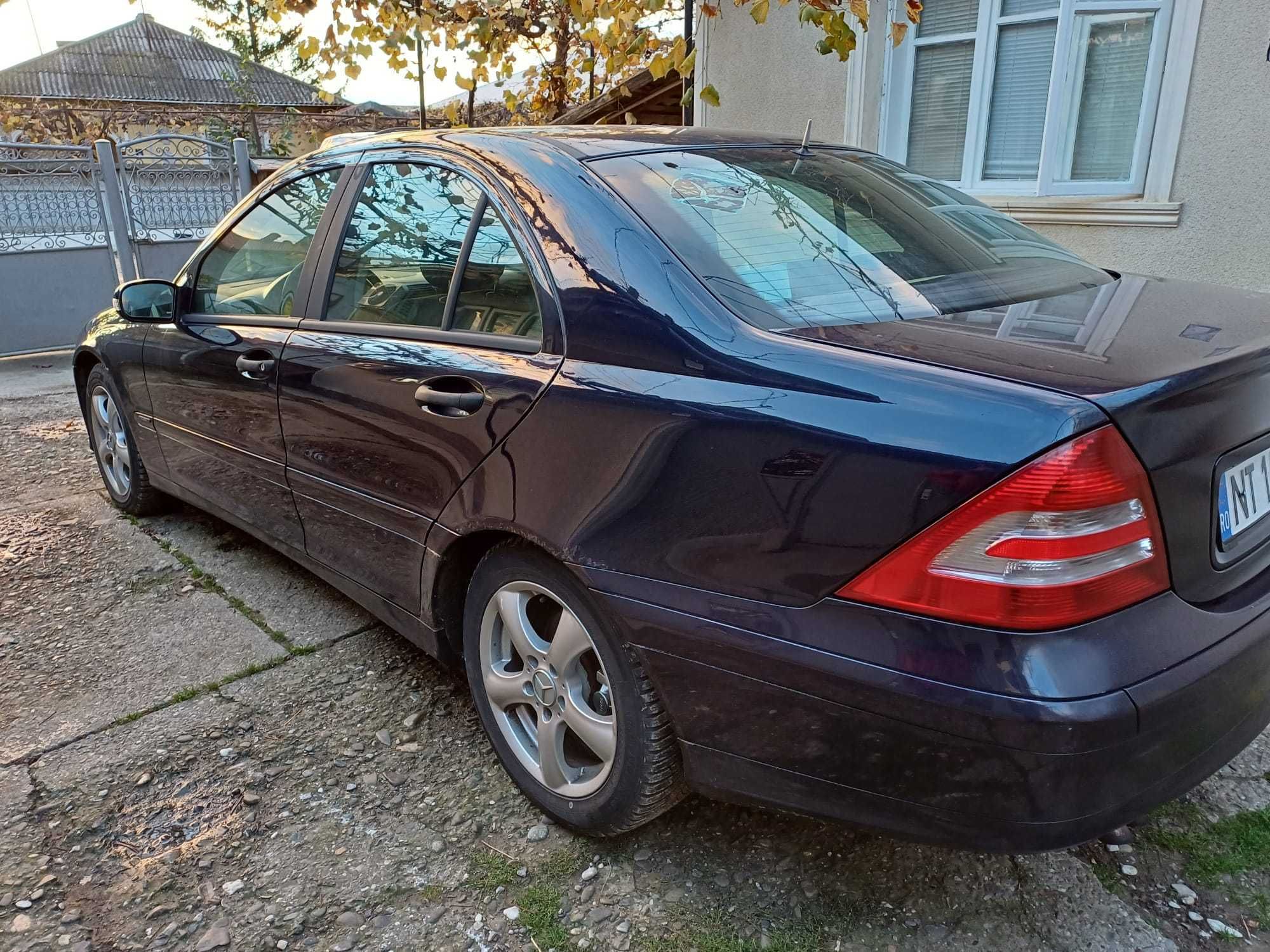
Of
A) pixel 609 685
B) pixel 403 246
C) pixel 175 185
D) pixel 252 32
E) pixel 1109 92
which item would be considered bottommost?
pixel 609 685

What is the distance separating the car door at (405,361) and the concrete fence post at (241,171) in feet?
24.7

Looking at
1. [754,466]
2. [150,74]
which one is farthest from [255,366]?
[150,74]

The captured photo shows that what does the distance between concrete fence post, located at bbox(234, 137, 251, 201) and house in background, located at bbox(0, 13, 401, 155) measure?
42.9 feet

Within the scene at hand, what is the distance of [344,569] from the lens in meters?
2.79

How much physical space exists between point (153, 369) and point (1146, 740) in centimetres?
353

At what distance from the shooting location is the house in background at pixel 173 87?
71.9 ft

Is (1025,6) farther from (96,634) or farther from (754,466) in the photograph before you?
(96,634)

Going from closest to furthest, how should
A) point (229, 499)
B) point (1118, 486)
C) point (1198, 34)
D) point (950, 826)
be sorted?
point (1118, 486) → point (950, 826) → point (229, 499) → point (1198, 34)

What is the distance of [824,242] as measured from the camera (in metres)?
2.06

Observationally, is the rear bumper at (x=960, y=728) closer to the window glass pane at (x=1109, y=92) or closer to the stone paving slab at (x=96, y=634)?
the stone paving slab at (x=96, y=634)

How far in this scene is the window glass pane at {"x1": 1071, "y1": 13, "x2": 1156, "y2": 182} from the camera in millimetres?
4789

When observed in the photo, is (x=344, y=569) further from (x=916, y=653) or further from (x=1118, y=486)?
(x=1118, y=486)

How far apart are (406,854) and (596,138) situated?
184 cm

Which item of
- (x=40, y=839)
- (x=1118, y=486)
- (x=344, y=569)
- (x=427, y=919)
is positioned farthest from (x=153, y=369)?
(x=1118, y=486)
